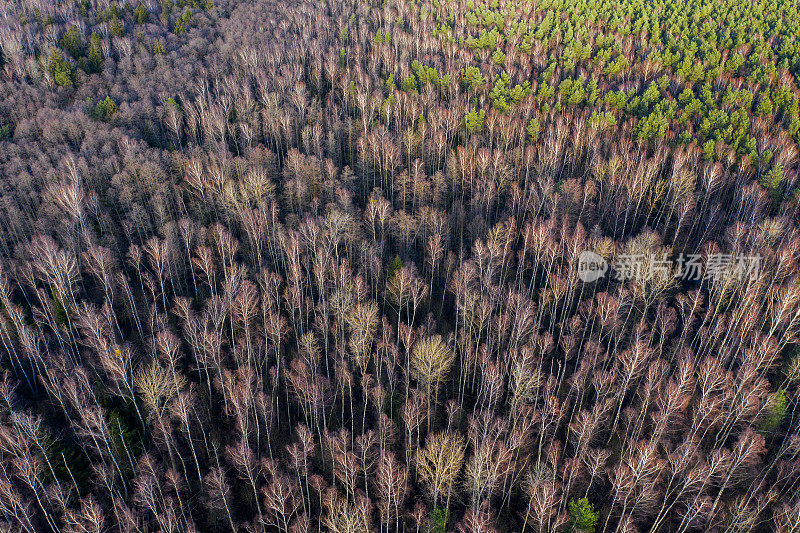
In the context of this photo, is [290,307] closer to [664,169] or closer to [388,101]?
[388,101]

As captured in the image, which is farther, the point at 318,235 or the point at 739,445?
the point at 318,235

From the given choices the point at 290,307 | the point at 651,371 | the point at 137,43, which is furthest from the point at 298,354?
the point at 137,43

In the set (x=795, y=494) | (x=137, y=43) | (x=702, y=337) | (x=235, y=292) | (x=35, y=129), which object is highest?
(x=137, y=43)

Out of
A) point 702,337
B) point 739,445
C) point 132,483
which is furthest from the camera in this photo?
point 702,337

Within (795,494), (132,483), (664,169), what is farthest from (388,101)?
(795,494)

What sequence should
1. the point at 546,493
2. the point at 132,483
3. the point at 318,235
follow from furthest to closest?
the point at 318,235, the point at 132,483, the point at 546,493

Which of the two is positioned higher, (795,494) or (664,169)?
(664,169)

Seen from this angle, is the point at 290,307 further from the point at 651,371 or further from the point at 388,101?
the point at 388,101
